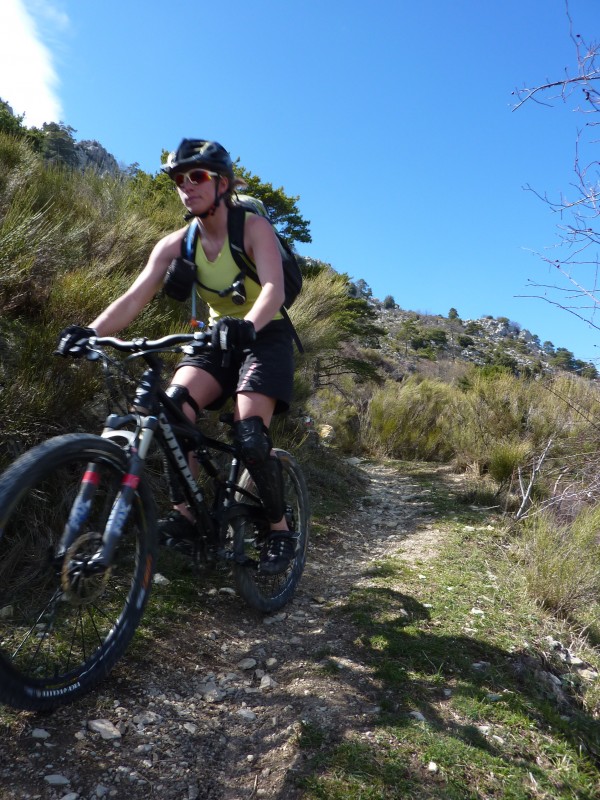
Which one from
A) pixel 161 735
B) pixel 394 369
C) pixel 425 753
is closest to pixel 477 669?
pixel 425 753

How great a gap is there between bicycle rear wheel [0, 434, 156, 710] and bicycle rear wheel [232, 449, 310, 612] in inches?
28.2

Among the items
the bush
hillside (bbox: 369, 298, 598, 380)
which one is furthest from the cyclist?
hillside (bbox: 369, 298, 598, 380)

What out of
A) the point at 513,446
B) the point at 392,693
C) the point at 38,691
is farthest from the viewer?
the point at 513,446

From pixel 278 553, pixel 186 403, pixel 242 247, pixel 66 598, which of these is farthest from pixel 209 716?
pixel 242 247

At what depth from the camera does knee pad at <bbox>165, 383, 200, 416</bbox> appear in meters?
2.54

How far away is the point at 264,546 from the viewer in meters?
3.06

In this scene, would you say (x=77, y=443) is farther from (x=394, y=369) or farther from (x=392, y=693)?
(x=394, y=369)

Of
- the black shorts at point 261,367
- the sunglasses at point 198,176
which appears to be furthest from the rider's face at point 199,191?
the black shorts at point 261,367

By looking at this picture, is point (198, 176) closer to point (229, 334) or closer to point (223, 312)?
point (223, 312)

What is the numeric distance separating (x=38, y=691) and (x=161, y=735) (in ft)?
1.50

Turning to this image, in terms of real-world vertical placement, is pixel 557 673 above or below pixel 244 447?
below

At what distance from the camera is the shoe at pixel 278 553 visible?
9.57ft

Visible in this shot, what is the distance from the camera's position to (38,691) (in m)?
1.78

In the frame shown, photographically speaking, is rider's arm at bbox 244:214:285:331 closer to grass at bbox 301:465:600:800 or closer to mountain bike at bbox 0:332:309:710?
mountain bike at bbox 0:332:309:710
